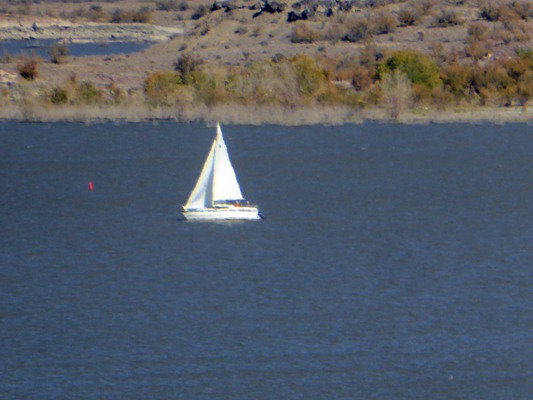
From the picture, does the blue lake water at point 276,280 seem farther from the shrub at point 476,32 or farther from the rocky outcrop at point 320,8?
the rocky outcrop at point 320,8

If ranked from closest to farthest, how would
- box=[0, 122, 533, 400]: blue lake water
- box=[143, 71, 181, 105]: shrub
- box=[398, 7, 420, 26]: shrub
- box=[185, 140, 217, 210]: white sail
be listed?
box=[0, 122, 533, 400]: blue lake water → box=[185, 140, 217, 210]: white sail → box=[143, 71, 181, 105]: shrub → box=[398, 7, 420, 26]: shrub

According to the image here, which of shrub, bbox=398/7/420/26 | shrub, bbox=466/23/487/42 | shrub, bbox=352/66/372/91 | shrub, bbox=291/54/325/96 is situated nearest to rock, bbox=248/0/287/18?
shrub, bbox=398/7/420/26

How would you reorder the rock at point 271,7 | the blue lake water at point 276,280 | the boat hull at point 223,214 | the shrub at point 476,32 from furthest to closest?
the rock at point 271,7 → the shrub at point 476,32 → the boat hull at point 223,214 → the blue lake water at point 276,280

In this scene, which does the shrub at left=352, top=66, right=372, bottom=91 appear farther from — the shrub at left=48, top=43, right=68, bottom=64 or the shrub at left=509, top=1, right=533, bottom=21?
the shrub at left=509, top=1, right=533, bottom=21

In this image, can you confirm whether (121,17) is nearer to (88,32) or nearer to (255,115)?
(88,32)

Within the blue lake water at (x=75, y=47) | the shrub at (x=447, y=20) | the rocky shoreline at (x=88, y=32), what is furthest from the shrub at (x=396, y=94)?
the rocky shoreline at (x=88, y=32)

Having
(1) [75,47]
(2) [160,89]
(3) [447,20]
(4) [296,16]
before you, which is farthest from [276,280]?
(1) [75,47]

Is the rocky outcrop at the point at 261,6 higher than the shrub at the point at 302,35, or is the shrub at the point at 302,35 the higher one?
the rocky outcrop at the point at 261,6

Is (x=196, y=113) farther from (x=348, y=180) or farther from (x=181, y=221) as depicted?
(x=181, y=221)

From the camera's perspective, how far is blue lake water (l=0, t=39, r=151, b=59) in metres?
83.7

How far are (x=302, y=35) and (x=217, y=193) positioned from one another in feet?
152

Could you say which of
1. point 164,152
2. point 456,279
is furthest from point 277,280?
point 164,152

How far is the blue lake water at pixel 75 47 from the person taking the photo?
83.7 m

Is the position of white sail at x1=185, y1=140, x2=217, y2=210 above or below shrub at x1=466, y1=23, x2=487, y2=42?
below
